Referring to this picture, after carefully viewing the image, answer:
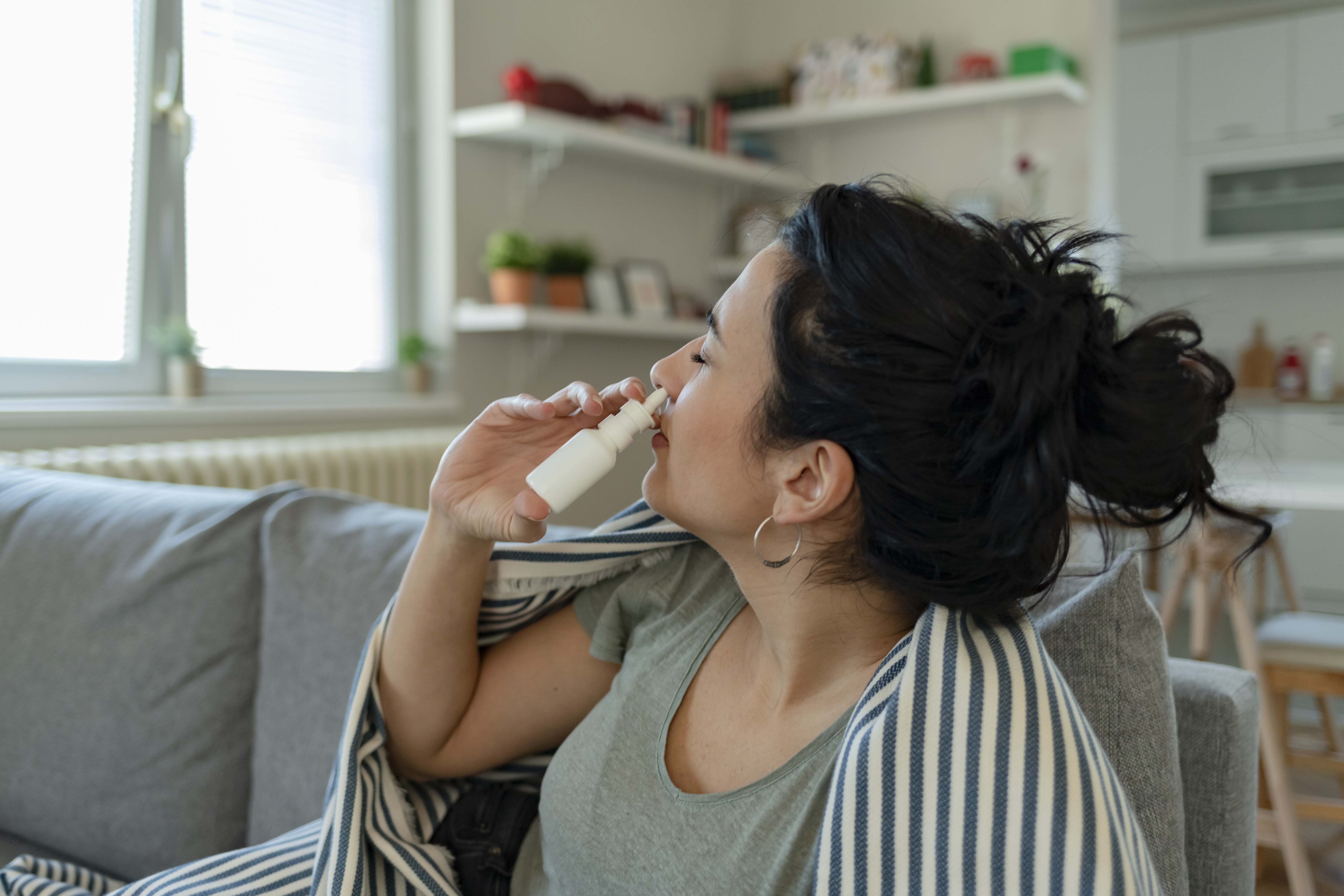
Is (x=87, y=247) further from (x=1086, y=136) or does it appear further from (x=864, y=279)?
(x=1086, y=136)

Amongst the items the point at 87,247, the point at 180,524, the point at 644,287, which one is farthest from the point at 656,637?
the point at 644,287

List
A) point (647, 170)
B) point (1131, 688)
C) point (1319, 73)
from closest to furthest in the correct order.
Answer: point (1131, 688)
point (647, 170)
point (1319, 73)

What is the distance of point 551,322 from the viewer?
3.41m

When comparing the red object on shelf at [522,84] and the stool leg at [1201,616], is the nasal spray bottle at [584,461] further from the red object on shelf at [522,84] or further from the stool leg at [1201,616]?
the red object on shelf at [522,84]

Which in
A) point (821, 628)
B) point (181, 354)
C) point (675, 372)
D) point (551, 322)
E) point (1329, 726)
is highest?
point (551, 322)

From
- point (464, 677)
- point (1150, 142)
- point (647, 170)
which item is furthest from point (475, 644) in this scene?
point (1150, 142)

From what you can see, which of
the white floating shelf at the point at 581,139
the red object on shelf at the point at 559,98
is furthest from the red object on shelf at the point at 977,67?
the red object on shelf at the point at 559,98

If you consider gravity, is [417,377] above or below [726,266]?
below

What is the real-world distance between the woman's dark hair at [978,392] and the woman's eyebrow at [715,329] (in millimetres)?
59

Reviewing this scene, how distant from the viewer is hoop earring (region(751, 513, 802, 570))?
0.86m

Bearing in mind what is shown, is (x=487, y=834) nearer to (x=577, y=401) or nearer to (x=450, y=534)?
(x=450, y=534)

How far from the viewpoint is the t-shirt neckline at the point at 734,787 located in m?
0.80

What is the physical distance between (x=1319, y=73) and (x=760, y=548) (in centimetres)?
476

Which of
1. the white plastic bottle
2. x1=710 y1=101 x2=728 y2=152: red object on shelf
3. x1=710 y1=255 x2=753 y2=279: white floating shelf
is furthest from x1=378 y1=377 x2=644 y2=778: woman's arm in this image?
the white plastic bottle
